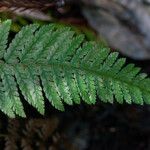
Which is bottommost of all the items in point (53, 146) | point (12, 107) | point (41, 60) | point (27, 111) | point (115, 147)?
point (115, 147)

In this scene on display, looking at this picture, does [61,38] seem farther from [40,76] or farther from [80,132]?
[80,132]

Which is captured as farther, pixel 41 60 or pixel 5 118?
pixel 5 118

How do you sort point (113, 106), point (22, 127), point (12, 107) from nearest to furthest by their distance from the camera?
point (12, 107)
point (22, 127)
point (113, 106)

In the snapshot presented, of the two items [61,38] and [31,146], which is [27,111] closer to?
[31,146]

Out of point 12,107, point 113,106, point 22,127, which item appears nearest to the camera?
point 12,107

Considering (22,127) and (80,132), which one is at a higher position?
(22,127)

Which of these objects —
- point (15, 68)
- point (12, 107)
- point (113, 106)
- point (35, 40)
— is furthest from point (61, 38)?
point (113, 106)
